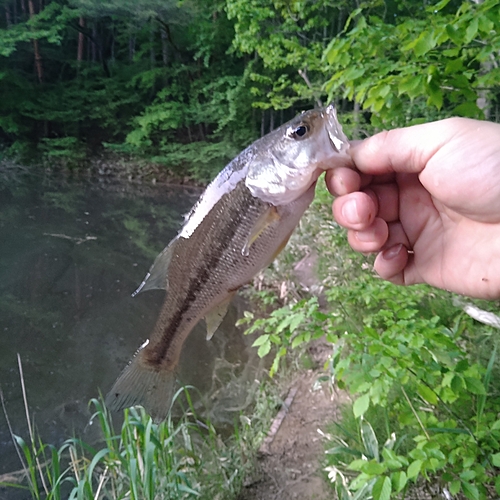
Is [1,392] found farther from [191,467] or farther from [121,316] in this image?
[191,467]

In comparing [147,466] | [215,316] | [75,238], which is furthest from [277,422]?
[75,238]

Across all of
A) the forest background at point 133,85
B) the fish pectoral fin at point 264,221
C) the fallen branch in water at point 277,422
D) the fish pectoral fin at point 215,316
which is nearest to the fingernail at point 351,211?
the fish pectoral fin at point 264,221

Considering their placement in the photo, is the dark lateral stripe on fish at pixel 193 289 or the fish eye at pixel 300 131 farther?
the dark lateral stripe on fish at pixel 193 289

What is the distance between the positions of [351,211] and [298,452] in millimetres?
2173

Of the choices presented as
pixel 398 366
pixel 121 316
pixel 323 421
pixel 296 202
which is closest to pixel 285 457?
pixel 323 421

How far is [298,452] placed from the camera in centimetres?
299

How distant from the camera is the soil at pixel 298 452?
8.61ft

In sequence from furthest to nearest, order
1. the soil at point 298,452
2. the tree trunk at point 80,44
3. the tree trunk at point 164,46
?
the tree trunk at point 80,44 < the tree trunk at point 164,46 < the soil at point 298,452

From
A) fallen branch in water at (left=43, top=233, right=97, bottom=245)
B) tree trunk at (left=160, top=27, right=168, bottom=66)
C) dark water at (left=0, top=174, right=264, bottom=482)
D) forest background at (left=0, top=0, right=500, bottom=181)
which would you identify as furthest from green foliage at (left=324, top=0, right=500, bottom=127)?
tree trunk at (left=160, top=27, right=168, bottom=66)

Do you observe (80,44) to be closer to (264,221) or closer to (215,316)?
(215,316)

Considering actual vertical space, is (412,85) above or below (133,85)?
above

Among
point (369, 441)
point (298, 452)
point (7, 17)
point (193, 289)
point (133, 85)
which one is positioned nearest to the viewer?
point (193, 289)

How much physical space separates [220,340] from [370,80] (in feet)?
11.0

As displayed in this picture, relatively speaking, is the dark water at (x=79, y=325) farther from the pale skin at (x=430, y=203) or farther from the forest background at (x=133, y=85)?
the forest background at (x=133, y=85)
